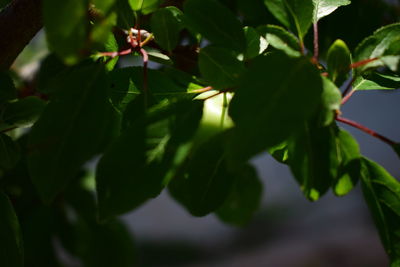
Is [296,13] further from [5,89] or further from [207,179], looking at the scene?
[5,89]

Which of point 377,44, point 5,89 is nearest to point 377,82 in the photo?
point 377,44

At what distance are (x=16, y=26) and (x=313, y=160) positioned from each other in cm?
35

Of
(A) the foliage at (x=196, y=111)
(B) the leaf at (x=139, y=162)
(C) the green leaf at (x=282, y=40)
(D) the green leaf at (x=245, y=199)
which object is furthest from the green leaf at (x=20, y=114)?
(D) the green leaf at (x=245, y=199)

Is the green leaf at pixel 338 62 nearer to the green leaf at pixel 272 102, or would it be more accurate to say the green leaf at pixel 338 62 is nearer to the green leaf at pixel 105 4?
the green leaf at pixel 272 102

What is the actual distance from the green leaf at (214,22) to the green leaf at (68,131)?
97 mm

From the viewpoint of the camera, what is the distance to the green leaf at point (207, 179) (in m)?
0.43

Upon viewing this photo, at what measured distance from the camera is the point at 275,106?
340mm

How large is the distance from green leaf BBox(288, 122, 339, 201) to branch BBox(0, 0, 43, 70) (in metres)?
0.31

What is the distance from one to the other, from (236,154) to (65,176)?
0.13 m

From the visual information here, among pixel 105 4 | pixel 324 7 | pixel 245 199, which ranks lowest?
pixel 245 199

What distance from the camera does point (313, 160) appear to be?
39 centimetres

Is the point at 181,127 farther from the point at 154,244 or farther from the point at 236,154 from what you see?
the point at 154,244

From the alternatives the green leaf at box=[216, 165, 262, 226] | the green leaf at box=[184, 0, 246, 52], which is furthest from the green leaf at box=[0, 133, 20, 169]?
the green leaf at box=[216, 165, 262, 226]

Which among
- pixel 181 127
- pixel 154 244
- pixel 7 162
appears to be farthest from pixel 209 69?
pixel 154 244
